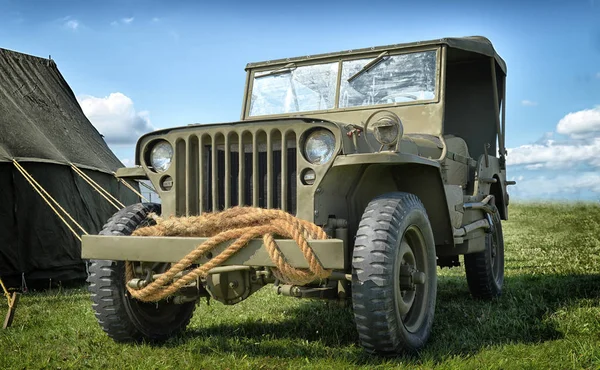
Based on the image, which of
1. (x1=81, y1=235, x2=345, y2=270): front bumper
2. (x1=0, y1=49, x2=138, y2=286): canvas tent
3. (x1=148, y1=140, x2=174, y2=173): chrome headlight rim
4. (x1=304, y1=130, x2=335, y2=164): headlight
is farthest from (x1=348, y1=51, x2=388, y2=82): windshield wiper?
(x1=0, y1=49, x2=138, y2=286): canvas tent

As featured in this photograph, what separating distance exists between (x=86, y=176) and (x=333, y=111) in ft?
14.1

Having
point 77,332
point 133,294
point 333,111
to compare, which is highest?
point 333,111

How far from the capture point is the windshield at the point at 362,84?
5.54 meters

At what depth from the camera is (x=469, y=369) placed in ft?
12.1

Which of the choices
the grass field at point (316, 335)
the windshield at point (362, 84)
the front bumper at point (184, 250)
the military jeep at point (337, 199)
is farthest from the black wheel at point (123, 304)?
the windshield at point (362, 84)

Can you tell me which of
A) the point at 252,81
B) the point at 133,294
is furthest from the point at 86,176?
the point at 133,294

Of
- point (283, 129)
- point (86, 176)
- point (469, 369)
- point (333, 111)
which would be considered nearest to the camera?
point (469, 369)

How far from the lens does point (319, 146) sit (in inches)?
154

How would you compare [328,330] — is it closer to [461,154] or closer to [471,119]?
[461,154]

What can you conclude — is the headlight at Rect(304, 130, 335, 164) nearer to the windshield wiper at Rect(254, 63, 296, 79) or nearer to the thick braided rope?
the thick braided rope

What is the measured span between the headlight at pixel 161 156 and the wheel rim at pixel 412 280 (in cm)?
169

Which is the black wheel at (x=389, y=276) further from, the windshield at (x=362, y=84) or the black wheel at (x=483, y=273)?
the black wheel at (x=483, y=273)

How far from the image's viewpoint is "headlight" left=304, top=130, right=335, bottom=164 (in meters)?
3.87

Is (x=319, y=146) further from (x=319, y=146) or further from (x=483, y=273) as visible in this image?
(x=483, y=273)
